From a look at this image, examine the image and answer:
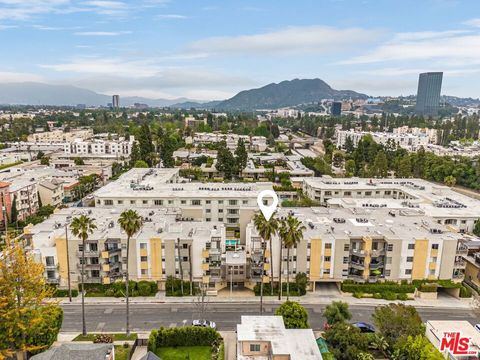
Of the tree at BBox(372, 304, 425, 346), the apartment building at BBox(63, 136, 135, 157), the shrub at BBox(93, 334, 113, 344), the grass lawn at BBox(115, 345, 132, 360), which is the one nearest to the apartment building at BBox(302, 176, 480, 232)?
the tree at BBox(372, 304, 425, 346)

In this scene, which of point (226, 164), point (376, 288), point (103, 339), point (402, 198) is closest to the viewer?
point (103, 339)

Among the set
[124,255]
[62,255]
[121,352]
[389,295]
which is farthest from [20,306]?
[389,295]

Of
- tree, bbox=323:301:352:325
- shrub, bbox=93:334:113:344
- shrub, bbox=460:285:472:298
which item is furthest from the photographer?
shrub, bbox=460:285:472:298

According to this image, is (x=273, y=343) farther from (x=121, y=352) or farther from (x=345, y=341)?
(x=121, y=352)

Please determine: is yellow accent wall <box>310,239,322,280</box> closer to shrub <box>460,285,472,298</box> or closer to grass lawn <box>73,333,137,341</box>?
shrub <box>460,285,472,298</box>

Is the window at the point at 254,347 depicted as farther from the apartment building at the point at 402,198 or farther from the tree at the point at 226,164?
the tree at the point at 226,164

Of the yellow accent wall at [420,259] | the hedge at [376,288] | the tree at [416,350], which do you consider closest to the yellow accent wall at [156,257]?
the hedge at [376,288]
